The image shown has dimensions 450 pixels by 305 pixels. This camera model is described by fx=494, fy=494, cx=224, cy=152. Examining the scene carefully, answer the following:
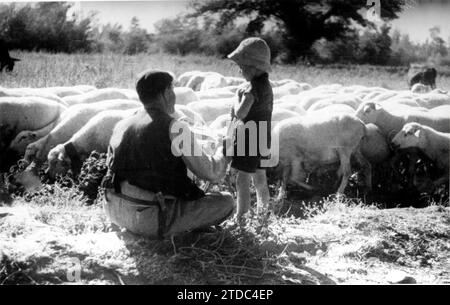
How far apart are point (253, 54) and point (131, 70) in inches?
400

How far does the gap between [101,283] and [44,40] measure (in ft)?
32.9

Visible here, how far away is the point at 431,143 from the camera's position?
7.48 m

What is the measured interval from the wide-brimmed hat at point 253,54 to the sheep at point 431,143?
12.8ft

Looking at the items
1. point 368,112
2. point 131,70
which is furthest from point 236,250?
point 131,70

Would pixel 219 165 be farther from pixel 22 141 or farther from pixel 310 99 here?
pixel 310 99

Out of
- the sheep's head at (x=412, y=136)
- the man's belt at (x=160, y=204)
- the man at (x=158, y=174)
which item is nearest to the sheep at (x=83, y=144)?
the man at (x=158, y=174)

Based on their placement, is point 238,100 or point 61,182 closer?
point 238,100

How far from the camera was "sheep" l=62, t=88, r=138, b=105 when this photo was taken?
349 inches

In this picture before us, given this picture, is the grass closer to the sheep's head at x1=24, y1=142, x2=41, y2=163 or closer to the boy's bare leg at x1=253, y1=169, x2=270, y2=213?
the boy's bare leg at x1=253, y1=169, x2=270, y2=213

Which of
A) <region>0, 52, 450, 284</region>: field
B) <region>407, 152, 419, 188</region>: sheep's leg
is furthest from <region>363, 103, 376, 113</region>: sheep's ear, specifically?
<region>0, 52, 450, 284</region>: field

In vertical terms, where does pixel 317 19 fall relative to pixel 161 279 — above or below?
above

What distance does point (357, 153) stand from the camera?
298 inches
